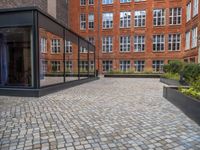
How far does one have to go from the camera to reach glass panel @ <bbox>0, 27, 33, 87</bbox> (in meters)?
8.86

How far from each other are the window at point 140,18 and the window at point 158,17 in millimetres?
1597

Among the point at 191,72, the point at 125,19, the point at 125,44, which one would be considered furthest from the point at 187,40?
the point at 191,72

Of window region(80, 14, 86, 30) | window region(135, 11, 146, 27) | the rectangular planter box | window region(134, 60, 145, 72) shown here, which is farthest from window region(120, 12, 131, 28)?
the rectangular planter box

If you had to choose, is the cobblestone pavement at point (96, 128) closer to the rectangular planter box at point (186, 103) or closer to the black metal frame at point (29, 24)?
the rectangular planter box at point (186, 103)

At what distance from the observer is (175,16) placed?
25.9 metres

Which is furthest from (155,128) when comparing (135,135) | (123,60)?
(123,60)

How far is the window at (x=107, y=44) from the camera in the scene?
93.5 ft

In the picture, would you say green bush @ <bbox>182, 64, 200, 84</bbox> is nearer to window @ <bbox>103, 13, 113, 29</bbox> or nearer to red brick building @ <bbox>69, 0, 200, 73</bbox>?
red brick building @ <bbox>69, 0, 200, 73</bbox>

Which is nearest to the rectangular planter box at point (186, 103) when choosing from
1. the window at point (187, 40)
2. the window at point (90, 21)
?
the window at point (187, 40)

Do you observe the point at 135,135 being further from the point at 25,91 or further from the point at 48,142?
the point at 25,91

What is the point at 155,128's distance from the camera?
425 cm

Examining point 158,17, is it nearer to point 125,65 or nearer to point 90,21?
point 125,65

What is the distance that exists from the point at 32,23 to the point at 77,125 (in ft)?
18.4

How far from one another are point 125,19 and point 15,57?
70.7ft
